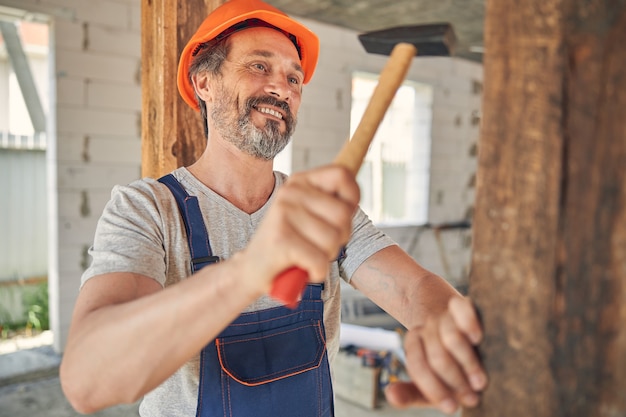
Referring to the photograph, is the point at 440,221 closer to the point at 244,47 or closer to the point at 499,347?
the point at 244,47

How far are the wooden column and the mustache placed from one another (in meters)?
0.34

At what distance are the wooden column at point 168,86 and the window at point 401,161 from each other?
4.32 m

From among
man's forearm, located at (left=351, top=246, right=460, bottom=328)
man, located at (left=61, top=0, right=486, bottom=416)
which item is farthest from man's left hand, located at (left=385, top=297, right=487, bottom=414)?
man's forearm, located at (left=351, top=246, right=460, bottom=328)

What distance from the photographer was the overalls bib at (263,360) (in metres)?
1.14

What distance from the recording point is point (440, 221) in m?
6.25

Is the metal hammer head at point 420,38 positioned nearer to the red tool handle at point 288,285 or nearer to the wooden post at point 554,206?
the wooden post at point 554,206

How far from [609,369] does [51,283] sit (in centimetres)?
394

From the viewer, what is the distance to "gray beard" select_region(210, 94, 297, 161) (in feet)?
4.70

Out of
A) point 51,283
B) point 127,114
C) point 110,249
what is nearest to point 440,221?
point 127,114

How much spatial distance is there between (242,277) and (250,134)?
32.9 inches

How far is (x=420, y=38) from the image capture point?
32.8 inches

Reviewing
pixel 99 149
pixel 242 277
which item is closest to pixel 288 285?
pixel 242 277

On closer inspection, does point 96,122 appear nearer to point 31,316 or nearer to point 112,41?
point 112,41

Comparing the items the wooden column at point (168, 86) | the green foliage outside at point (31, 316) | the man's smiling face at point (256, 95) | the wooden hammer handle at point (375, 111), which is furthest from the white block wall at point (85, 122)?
the wooden hammer handle at point (375, 111)
